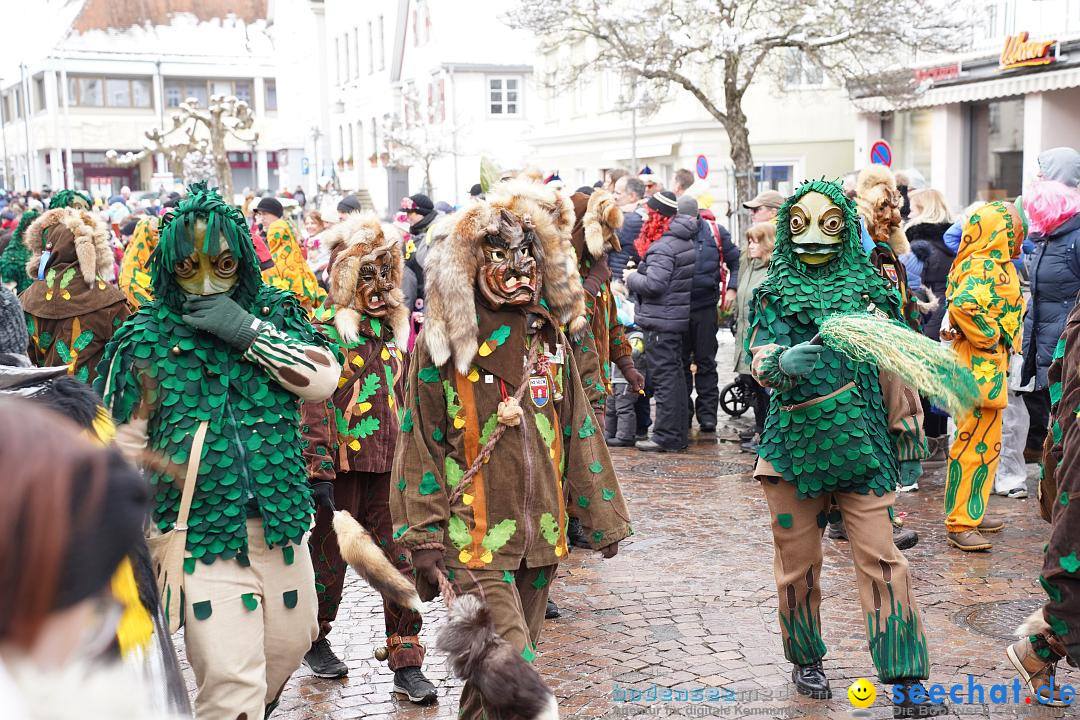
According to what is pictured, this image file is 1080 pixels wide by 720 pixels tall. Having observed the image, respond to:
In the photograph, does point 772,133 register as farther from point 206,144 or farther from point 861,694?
point 861,694

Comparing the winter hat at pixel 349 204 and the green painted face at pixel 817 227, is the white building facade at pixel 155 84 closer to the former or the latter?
the winter hat at pixel 349 204

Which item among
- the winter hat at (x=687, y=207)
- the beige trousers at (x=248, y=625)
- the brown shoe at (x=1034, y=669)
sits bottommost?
the brown shoe at (x=1034, y=669)

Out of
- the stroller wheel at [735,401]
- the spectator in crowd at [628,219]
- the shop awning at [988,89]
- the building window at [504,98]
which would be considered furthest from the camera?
the building window at [504,98]

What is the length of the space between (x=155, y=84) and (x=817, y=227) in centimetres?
8339

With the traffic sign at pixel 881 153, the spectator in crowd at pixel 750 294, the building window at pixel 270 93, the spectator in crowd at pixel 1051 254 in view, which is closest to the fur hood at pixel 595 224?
the spectator in crowd at pixel 750 294

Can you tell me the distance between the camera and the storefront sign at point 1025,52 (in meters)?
21.8

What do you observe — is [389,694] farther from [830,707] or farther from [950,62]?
[950,62]

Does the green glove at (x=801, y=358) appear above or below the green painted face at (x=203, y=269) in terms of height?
below

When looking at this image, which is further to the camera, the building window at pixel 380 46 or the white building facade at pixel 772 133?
the building window at pixel 380 46

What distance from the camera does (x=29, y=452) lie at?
5.13ft

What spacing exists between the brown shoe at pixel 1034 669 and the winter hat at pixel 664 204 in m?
6.07

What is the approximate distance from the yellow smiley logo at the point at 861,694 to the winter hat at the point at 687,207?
606 centimetres

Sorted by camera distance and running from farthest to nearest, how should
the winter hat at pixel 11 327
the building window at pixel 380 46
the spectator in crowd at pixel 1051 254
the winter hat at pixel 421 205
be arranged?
the building window at pixel 380 46
the winter hat at pixel 421 205
the spectator in crowd at pixel 1051 254
the winter hat at pixel 11 327

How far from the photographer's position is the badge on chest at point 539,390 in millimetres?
4367
